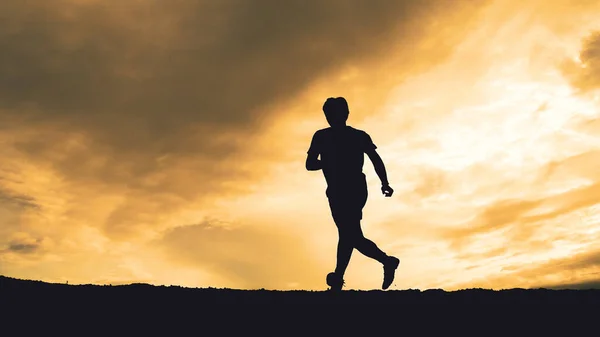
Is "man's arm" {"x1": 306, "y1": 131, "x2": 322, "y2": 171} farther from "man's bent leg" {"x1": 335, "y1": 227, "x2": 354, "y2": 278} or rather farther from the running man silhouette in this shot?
"man's bent leg" {"x1": 335, "y1": 227, "x2": 354, "y2": 278}

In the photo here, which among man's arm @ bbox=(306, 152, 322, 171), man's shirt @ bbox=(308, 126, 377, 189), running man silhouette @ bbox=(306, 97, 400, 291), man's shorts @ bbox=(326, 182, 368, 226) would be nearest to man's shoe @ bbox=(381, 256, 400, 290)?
running man silhouette @ bbox=(306, 97, 400, 291)

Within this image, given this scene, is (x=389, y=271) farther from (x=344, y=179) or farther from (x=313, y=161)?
(x=313, y=161)

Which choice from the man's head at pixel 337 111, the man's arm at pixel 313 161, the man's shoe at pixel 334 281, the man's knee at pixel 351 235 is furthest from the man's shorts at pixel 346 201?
the man's head at pixel 337 111

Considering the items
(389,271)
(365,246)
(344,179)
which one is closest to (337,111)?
(344,179)

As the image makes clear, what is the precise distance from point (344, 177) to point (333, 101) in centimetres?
116

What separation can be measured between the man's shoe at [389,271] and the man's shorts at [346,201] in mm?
858

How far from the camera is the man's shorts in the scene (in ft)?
30.2

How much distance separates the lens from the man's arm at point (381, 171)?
962 centimetres

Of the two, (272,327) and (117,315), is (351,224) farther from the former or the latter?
(117,315)

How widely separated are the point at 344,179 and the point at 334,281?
149 cm

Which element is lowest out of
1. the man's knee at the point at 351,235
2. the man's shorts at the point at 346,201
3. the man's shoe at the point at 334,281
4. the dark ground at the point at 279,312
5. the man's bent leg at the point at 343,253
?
the dark ground at the point at 279,312

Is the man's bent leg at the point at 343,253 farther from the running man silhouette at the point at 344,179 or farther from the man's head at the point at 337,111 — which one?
the man's head at the point at 337,111

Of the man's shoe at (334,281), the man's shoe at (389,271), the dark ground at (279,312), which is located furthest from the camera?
the man's shoe at (389,271)

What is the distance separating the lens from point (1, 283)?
8.39 meters
